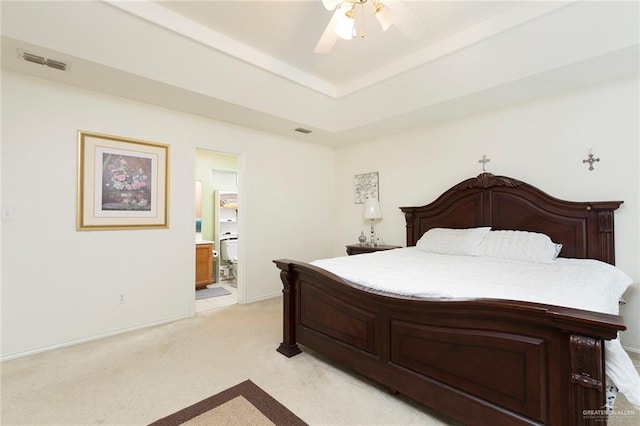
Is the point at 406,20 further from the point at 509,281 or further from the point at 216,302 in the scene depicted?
the point at 216,302

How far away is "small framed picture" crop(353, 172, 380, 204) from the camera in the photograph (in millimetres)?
4664

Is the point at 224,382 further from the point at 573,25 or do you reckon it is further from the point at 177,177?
the point at 573,25

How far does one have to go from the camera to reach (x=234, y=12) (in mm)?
2650

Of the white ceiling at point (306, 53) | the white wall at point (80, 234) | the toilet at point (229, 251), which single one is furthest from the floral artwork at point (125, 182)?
the toilet at point (229, 251)

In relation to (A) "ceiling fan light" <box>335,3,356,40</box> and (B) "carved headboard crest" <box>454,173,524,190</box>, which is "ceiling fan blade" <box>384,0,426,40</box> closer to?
(A) "ceiling fan light" <box>335,3,356,40</box>

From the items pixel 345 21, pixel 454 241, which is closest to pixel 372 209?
pixel 454 241

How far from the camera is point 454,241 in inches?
125

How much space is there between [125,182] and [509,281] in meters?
3.54

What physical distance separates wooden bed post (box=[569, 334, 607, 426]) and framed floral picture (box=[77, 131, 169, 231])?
3.58 metres

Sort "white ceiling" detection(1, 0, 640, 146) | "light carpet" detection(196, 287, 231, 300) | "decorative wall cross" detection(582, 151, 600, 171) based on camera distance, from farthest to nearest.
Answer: "light carpet" detection(196, 287, 231, 300) < "decorative wall cross" detection(582, 151, 600, 171) < "white ceiling" detection(1, 0, 640, 146)

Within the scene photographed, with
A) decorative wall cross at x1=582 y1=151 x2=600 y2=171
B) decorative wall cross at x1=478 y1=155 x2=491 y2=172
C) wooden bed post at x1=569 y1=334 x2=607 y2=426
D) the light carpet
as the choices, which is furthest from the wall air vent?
decorative wall cross at x1=582 y1=151 x2=600 y2=171

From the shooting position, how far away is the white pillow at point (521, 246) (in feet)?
8.70

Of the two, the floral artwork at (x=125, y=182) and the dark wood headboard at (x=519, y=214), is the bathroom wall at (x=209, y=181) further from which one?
the dark wood headboard at (x=519, y=214)

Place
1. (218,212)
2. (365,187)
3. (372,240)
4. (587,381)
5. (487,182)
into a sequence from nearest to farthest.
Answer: (587,381), (487,182), (372,240), (365,187), (218,212)
